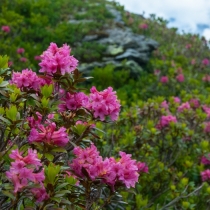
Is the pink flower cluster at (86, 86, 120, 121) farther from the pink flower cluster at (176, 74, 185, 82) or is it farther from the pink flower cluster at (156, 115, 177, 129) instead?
the pink flower cluster at (176, 74, 185, 82)

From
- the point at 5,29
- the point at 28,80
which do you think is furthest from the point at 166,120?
the point at 5,29

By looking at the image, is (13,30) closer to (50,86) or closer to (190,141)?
(190,141)

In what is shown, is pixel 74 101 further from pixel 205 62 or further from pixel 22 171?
pixel 205 62

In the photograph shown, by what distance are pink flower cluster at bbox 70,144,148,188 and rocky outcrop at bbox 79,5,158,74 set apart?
7014 millimetres

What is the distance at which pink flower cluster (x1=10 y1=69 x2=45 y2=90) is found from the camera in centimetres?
259

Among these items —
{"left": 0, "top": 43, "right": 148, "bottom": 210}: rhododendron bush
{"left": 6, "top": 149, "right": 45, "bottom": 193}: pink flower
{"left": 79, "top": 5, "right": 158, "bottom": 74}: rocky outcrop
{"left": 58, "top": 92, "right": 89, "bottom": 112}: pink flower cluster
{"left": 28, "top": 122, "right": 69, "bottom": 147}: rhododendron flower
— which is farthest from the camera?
{"left": 79, "top": 5, "right": 158, "bottom": 74}: rocky outcrop

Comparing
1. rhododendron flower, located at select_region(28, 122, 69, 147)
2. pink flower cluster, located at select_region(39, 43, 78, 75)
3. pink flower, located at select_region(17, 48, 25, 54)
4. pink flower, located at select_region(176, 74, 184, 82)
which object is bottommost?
pink flower, located at select_region(17, 48, 25, 54)

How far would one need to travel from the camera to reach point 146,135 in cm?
474

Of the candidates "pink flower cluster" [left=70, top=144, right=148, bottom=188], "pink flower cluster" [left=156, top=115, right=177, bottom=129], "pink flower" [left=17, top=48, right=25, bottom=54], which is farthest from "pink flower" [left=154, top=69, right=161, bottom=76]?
"pink flower cluster" [left=70, top=144, right=148, bottom=188]

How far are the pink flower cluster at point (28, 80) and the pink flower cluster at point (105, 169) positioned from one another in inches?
21.8

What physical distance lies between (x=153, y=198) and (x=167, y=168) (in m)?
0.50

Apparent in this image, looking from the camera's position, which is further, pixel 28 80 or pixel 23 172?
pixel 28 80

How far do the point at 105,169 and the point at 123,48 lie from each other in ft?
28.3

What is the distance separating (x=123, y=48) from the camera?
10695 mm
